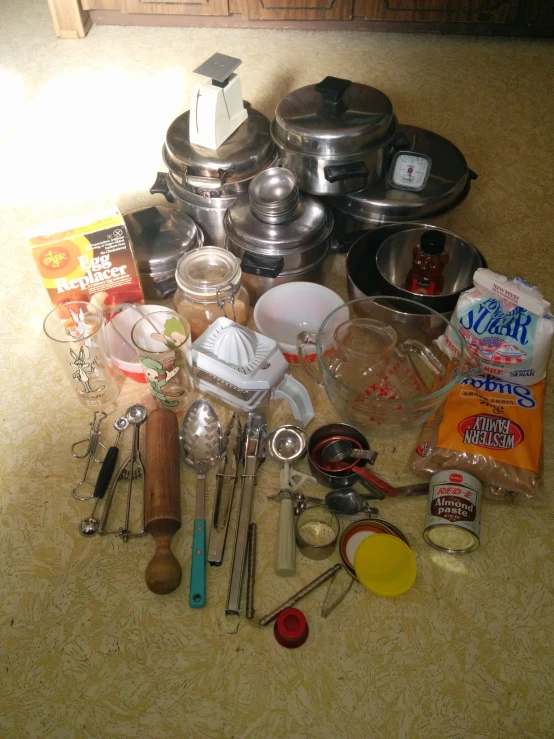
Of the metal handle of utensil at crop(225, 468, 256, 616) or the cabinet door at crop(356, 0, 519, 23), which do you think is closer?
the metal handle of utensil at crop(225, 468, 256, 616)

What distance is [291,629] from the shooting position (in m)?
0.76

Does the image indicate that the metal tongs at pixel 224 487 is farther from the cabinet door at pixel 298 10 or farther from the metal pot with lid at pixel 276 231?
the cabinet door at pixel 298 10

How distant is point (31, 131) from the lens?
5.27ft

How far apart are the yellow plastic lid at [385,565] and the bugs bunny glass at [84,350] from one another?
1.55ft

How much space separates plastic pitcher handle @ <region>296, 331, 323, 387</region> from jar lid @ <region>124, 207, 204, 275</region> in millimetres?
300

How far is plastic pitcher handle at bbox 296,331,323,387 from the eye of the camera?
0.97m

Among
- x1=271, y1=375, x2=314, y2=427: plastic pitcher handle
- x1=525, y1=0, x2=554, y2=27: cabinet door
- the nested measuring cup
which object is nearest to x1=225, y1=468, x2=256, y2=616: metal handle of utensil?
x1=271, y1=375, x2=314, y2=427: plastic pitcher handle

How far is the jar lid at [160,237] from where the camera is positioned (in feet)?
3.68

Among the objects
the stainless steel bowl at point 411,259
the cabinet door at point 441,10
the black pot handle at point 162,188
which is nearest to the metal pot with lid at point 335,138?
the stainless steel bowl at point 411,259

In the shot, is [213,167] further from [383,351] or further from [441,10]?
[441,10]

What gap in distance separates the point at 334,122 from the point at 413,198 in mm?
194

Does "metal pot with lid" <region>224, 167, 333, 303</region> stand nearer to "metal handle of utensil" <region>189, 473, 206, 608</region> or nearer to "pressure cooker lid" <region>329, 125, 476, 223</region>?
"pressure cooker lid" <region>329, 125, 476, 223</region>

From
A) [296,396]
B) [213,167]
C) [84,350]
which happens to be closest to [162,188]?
[213,167]

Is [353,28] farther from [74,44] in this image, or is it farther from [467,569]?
[467,569]
